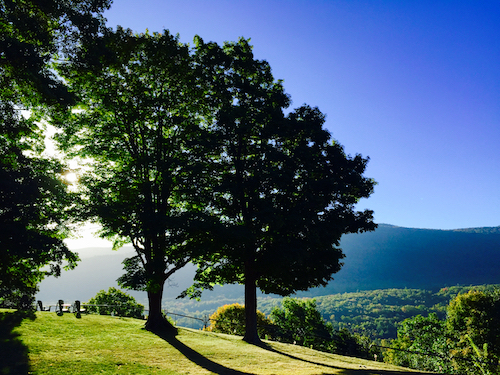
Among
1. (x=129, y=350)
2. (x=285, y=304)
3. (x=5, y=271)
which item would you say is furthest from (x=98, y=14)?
(x=285, y=304)

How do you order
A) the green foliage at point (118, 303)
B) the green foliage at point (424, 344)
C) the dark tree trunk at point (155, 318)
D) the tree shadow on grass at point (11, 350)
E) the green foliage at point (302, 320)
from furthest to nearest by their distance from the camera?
the green foliage at point (302, 320) < the green foliage at point (118, 303) < the green foliage at point (424, 344) < the dark tree trunk at point (155, 318) < the tree shadow on grass at point (11, 350)

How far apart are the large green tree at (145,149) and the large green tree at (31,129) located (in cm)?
174

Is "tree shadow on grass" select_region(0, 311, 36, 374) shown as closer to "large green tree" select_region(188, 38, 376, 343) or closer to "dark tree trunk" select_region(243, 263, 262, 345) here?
"large green tree" select_region(188, 38, 376, 343)

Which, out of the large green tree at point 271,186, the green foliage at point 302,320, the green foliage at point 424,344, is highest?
the large green tree at point 271,186

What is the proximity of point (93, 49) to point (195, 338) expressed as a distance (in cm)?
1702

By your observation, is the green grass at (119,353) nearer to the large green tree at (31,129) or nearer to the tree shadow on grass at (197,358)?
the tree shadow on grass at (197,358)

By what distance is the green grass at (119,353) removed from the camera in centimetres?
978

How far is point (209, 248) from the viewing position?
15.2 m

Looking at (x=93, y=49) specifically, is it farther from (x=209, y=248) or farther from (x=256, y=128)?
(x=209, y=248)

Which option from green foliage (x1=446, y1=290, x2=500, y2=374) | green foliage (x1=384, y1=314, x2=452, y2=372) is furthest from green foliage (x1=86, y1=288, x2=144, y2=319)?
green foliage (x1=446, y1=290, x2=500, y2=374)

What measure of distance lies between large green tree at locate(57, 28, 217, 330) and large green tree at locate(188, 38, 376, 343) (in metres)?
1.59

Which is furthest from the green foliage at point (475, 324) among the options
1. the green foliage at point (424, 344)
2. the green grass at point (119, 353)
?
the green grass at point (119, 353)

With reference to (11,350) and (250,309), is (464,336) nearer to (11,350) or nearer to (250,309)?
(250,309)

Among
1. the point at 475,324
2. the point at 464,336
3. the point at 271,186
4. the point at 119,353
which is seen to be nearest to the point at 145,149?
the point at 271,186
